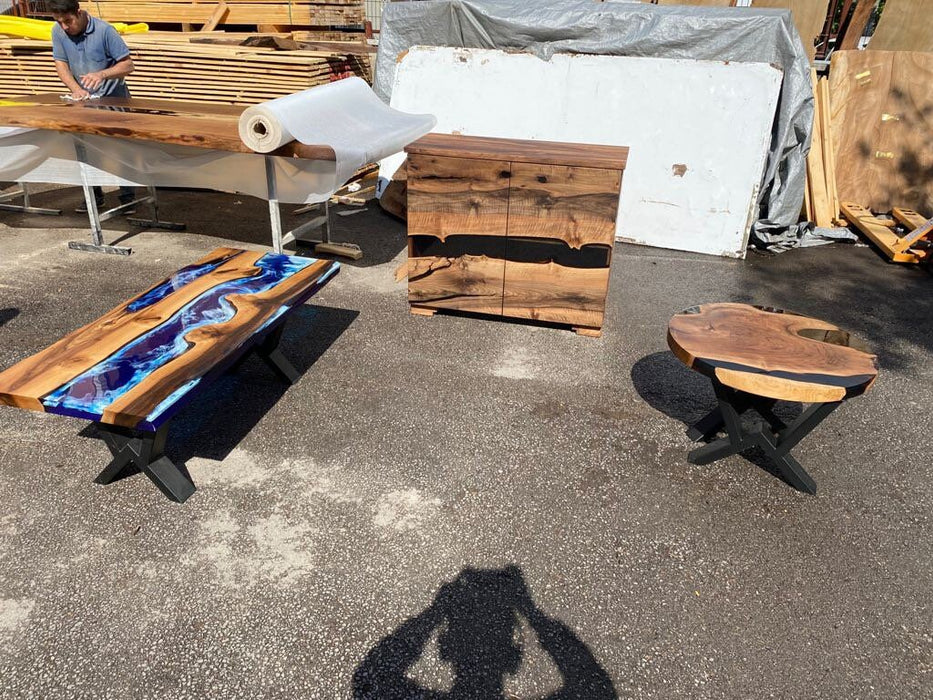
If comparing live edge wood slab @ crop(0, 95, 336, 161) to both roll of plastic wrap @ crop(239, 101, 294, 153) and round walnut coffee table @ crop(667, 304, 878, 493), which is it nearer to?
roll of plastic wrap @ crop(239, 101, 294, 153)

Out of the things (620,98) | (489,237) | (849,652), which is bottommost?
(849,652)

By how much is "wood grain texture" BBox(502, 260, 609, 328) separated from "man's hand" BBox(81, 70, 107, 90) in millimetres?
4362

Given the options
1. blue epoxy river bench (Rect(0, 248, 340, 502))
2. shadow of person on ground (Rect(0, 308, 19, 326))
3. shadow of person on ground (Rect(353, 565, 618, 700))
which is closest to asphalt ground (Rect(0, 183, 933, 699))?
shadow of person on ground (Rect(353, 565, 618, 700))

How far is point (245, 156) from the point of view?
490 cm

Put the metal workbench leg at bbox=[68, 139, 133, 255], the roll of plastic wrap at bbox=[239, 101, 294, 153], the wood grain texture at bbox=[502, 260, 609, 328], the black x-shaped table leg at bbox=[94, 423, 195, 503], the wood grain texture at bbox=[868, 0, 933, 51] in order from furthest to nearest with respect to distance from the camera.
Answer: the wood grain texture at bbox=[868, 0, 933, 51]
the metal workbench leg at bbox=[68, 139, 133, 255]
the wood grain texture at bbox=[502, 260, 609, 328]
the roll of plastic wrap at bbox=[239, 101, 294, 153]
the black x-shaped table leg at bbox=[94, 423, 195, 503]

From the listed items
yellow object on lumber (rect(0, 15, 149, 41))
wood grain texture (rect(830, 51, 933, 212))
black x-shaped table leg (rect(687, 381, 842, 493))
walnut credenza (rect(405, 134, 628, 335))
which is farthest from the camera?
yellow object on lumber (rect(0, 15, 149, 41))

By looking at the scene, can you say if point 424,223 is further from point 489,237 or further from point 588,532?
point 588,532

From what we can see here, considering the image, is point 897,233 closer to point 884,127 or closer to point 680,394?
point 884,127

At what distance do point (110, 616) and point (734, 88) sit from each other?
20.3ft

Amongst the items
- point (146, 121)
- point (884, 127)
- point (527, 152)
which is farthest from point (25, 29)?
point (884, 127)

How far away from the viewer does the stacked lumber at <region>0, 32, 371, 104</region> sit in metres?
7.68

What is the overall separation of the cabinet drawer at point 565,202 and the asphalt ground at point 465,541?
794mm

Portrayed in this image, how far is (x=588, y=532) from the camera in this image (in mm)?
2758

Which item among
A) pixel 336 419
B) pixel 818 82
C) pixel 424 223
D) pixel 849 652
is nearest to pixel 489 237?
pixel 424 223
